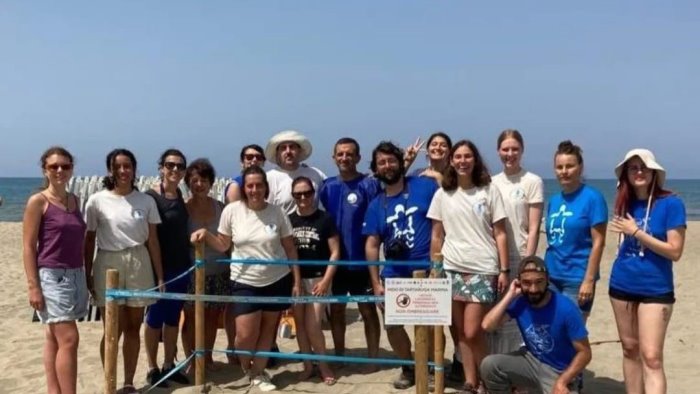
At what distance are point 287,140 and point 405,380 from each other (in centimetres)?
228

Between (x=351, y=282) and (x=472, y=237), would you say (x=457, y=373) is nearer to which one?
(x=351, y=282)

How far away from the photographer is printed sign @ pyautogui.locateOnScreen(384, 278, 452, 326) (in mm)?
4168

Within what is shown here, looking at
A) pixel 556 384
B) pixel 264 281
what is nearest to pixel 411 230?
pixel 264 281

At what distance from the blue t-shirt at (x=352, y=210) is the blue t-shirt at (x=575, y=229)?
1519mm

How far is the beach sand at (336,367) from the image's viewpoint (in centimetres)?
545

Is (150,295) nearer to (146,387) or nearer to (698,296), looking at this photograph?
(146,387)

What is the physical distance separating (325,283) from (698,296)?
7.22 meters

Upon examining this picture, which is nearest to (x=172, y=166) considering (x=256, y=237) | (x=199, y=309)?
(x=256, y=237)

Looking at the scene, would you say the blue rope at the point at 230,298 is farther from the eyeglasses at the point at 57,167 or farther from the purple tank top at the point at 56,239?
the eyeglasses at the point at 57,167

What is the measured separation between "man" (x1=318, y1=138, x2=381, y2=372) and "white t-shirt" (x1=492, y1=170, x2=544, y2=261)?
1.14 m

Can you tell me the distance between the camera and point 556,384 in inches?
163

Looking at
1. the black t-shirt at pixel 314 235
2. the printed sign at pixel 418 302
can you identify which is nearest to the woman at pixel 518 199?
the printed sign at pixel 418 302

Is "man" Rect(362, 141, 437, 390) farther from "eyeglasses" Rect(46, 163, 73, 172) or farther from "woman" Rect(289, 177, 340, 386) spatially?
"eyeglasses" Rect(46, 163, 73, 172)

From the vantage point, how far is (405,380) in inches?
206
